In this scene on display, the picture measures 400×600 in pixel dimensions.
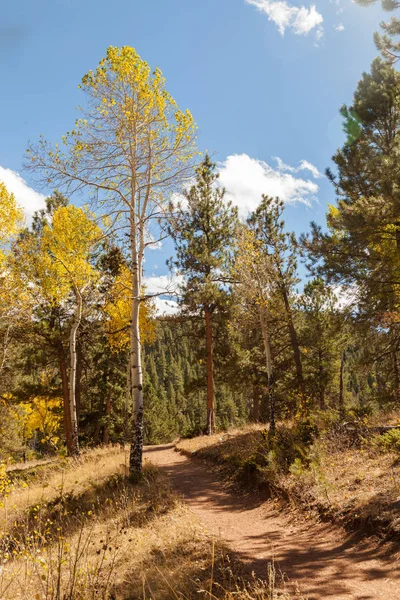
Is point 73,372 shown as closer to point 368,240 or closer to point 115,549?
point 115,549

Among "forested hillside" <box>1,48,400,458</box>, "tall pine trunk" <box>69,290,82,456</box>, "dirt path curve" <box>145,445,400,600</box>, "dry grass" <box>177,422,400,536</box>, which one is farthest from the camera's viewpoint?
"tall pine trunk" <box>69,290,82,456</box>

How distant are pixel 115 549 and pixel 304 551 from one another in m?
2.73

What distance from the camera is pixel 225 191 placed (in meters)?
17.5

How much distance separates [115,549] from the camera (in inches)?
153

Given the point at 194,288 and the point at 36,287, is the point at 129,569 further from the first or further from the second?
the point at 194,288

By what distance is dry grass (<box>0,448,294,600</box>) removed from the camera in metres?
3.38

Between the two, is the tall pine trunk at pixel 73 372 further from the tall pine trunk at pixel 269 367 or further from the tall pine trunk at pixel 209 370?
the tall pine trunk at pixel 209 370

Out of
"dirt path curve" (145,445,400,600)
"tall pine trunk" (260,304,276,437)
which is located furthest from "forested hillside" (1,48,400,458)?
"dirt path curve" (145,445,400,600)

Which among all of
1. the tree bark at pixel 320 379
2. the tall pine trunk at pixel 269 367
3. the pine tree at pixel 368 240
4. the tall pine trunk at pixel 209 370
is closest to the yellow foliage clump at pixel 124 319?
the tall pine trunk at pixel 209 370

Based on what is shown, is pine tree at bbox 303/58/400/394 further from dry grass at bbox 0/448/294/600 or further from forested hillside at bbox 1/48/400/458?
dry grass at bbox 0/448/294/600

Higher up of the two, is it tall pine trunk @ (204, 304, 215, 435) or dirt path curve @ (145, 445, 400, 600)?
tall pine trunk @ (204, 304, 215, 435)

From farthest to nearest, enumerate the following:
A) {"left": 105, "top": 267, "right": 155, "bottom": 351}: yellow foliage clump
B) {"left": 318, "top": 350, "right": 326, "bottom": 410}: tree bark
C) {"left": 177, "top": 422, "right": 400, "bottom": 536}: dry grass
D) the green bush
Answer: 1. {"left": 318, "top": 350, "right": 326, "bottom": 410}: tree bark
2. {"left": 105, "top": 267, "right": 155, "bottom": 351}: yellow foliage clump
3. the green bush
4. {"left": 177, "top": 422, "right": 400, "bottom": 536}: dry grass

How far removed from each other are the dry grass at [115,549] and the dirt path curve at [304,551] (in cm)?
48

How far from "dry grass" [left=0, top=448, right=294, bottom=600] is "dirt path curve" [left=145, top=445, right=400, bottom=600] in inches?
18.7
